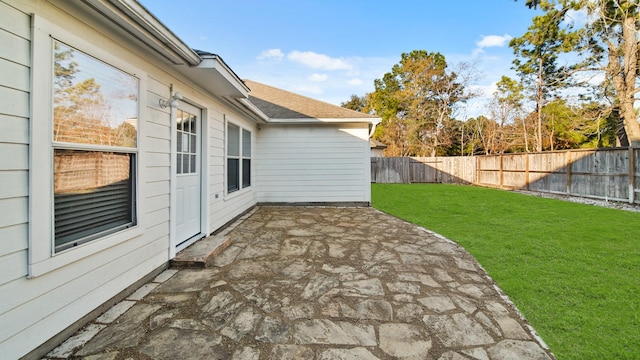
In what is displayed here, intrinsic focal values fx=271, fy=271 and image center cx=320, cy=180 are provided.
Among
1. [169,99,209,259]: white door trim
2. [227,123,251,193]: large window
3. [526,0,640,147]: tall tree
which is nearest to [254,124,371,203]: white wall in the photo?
[227,123,251,193]: large window

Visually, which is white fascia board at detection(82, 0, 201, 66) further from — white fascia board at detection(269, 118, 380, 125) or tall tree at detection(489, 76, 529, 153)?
tall tree at detection(489, 76, 529, 153)

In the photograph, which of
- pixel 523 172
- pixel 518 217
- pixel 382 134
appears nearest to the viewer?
pixel 518 217

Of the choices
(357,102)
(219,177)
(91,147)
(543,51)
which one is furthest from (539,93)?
(91,147)

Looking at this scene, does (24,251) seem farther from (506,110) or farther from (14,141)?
(506,110)

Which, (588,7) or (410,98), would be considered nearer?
(588,7)

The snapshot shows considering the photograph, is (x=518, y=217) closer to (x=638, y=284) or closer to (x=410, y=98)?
(x=638, y=284)

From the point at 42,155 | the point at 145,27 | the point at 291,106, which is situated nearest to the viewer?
the point at 42,155

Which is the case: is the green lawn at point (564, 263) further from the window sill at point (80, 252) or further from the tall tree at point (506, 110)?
the tall tree at point (506, 110)

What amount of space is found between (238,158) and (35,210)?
14.4ft

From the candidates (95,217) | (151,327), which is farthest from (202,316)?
(95,217)

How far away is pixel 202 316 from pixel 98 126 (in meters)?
1.76

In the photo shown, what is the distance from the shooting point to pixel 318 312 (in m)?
2.30

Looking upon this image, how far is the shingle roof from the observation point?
738 cm

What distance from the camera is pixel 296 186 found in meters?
7.68
